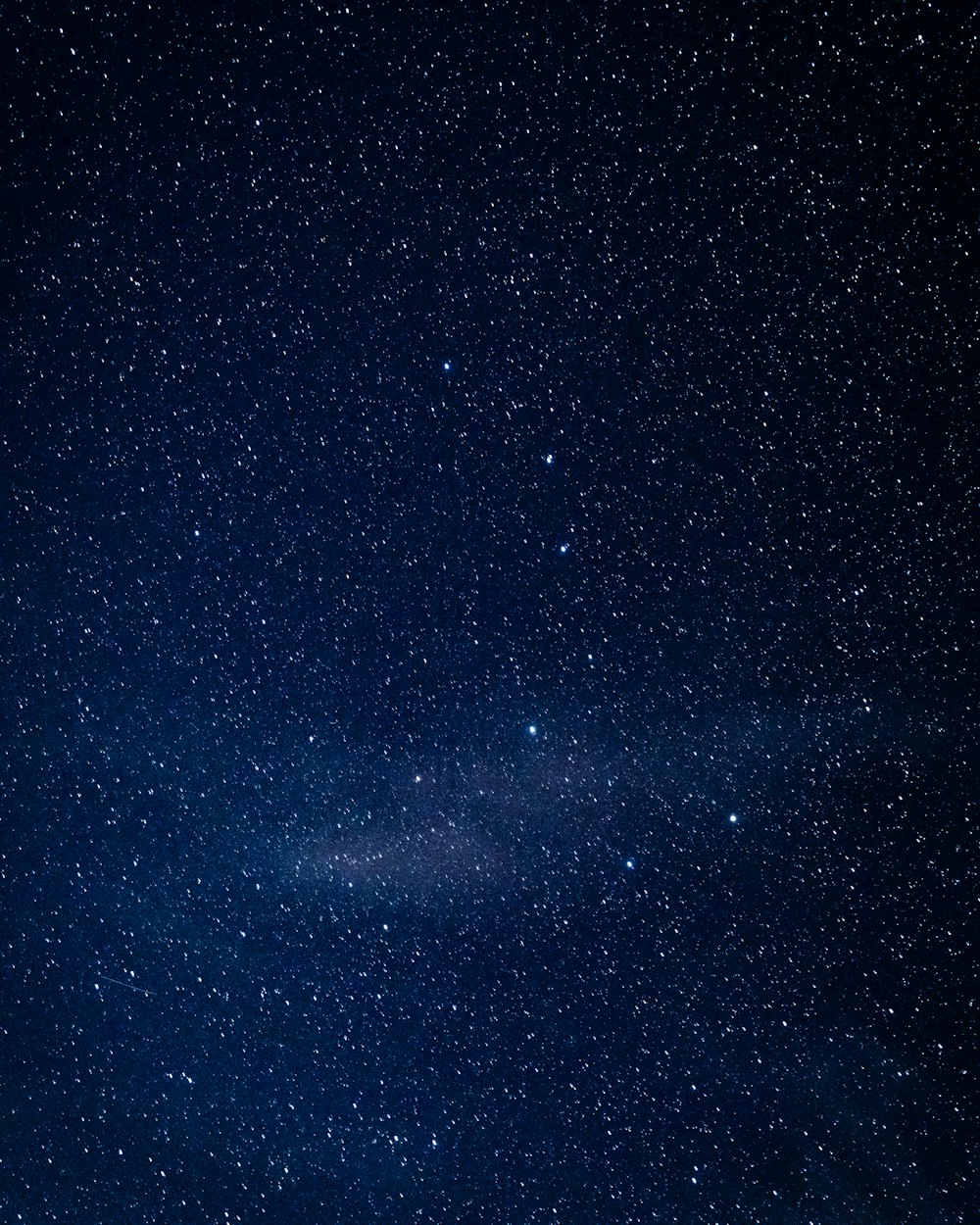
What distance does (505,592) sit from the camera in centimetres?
42

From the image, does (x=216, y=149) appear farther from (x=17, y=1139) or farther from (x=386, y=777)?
(x=17, y=1139)

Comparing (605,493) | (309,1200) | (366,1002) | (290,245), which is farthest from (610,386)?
(309,1200)

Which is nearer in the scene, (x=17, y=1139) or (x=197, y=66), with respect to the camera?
(x=197, y=66)

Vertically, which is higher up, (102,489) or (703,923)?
(102,489)

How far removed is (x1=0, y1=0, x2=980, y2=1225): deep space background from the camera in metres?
0.38

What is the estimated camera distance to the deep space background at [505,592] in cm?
38

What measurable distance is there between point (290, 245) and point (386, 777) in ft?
0.81

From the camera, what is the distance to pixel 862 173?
0.37m

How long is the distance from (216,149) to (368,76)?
3.0 inches

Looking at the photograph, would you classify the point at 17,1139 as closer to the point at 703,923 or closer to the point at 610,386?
the point at 703,923

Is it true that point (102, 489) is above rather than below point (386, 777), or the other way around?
above

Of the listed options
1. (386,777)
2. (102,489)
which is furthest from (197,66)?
(386,777)

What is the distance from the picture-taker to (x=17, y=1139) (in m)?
0.52

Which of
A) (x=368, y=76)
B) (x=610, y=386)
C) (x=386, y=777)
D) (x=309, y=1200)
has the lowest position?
(x=309, y=1200)
